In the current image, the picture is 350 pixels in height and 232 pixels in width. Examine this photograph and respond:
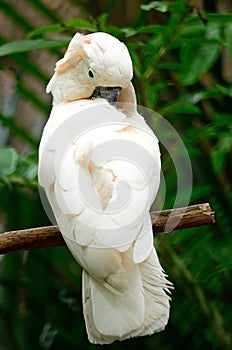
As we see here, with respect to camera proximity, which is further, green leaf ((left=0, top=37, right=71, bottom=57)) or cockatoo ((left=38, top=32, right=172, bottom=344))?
green leaf ((left=0, top=37, right=71, bottom=57))

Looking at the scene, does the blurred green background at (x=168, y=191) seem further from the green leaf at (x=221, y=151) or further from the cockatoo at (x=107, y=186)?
the cockatoo at (x=107, y=186)

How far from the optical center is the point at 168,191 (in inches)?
52.1

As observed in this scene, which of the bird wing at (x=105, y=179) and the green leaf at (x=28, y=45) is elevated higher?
the bird wing at (x=105, y=179)

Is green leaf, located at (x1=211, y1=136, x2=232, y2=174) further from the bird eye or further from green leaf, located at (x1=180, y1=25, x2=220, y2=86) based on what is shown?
the bird eye

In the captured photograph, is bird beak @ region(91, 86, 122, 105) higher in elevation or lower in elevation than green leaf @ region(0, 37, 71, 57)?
higher

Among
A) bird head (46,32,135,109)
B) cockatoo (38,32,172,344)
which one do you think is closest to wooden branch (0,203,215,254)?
cockatoo (38,32,172,344)

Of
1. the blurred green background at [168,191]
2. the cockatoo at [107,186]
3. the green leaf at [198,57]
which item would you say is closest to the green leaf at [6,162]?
the blurred green background at [168,191]

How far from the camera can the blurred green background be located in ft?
3.81

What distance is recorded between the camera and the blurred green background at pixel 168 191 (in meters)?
1.16

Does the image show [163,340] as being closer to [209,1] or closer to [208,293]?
[208,293]

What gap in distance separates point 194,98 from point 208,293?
0.47m

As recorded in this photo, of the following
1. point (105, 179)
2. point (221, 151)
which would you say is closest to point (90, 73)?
point (105, 179)

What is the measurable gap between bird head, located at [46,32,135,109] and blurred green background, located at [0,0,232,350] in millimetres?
275

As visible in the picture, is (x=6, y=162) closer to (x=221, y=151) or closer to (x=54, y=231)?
(x=54, y=231)
